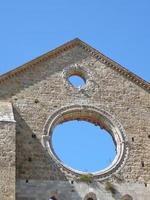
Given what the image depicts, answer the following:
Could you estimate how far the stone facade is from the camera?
23234 mm

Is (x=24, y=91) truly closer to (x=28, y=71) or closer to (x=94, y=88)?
(x=28, y=71)

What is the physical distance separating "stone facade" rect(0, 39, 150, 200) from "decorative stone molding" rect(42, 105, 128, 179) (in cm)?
13

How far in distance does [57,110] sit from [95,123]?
67.7 inches

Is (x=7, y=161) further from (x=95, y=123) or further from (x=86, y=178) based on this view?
(x=95, y=123)

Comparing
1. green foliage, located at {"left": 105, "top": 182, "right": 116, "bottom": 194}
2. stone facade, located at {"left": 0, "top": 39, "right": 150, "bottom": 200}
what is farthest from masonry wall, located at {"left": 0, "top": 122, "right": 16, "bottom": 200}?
green foliage, located at {"left": 105, "top": 182, "right": 116, "bottom": 194}

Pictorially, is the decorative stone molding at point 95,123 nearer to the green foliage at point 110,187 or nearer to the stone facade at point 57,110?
the stone facade at point 57,110

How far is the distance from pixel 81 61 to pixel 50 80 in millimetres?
1825

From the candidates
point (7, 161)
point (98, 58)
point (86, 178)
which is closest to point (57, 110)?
point (86, 178)

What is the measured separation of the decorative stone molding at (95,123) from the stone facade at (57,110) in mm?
125

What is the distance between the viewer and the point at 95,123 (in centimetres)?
2598

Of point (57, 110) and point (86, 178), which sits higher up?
point (57, 110)

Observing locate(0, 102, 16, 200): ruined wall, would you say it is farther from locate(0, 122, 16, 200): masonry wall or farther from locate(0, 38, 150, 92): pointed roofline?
locate(0, 38, 150, 92): pointed roofline

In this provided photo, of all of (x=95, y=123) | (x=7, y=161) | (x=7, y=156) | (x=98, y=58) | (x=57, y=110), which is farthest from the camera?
(x=98, y=58)

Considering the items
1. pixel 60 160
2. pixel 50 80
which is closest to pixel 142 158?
pixel 60 160
